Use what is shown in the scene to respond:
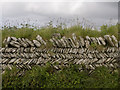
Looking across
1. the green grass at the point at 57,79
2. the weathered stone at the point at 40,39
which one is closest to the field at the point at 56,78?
the green grass at the point at 57,79

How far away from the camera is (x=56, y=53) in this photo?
6.65 metres

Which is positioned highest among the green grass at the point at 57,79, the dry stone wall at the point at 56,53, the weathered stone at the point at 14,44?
the weathered stone at the point at 14,44

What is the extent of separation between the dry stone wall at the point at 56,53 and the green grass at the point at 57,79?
305 millimetres

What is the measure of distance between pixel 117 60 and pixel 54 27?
3.84 metres

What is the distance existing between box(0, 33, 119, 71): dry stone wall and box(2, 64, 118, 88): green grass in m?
0.30

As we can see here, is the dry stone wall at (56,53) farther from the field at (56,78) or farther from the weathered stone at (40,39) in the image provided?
the field at (56,78)

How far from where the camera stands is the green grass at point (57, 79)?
5.89 m

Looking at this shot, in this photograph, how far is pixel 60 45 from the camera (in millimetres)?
6715

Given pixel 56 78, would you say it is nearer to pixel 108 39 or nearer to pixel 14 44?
pixel 14 44

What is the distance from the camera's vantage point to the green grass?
5895 mm

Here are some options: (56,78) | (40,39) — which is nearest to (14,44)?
(40,39)

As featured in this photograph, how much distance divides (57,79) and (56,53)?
1276mm

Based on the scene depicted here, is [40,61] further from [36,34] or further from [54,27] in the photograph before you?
[54,27]

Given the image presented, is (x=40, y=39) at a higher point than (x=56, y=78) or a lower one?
higher
